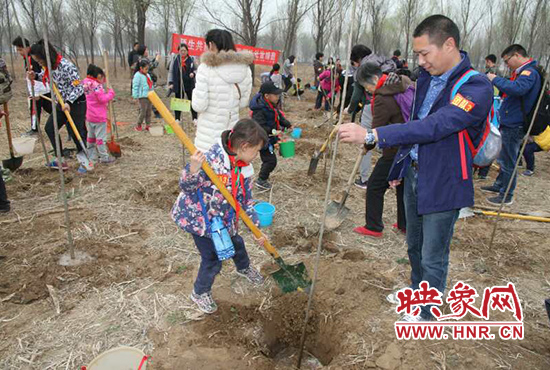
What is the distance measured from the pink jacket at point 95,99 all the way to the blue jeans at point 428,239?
16.0 ft

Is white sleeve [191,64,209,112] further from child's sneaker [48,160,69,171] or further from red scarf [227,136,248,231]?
child's sneaker [48,160,69,171]

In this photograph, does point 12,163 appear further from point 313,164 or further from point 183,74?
point 313,164

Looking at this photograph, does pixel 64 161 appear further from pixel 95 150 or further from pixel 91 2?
pixel 91 2

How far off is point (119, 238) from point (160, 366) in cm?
193

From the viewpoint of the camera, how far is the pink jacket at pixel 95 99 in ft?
18.4

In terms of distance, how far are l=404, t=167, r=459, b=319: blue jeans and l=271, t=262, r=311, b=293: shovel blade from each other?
0.87 metres

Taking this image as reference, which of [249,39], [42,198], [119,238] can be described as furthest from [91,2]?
[119,238]

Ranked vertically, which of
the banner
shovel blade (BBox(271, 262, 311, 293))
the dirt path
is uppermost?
the banner

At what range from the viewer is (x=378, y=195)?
13.4 feet

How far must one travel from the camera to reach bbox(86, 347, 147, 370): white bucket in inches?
84.3

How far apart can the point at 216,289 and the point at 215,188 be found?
3.79 feet

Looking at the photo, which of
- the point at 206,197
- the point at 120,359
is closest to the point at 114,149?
the point at 206,197

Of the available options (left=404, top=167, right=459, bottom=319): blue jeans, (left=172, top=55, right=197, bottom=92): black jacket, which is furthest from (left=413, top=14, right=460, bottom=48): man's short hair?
(left=172, top=55, right=197, bottom=92): black jacket

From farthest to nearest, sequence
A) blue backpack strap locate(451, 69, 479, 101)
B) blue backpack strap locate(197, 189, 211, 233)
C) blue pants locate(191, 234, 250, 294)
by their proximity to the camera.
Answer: blue pants locate(191, 234, 250, 294), blue backpack strap locate(197, 189, 211, 233), blue backpack strap locate(451, 69, 479, 101)
